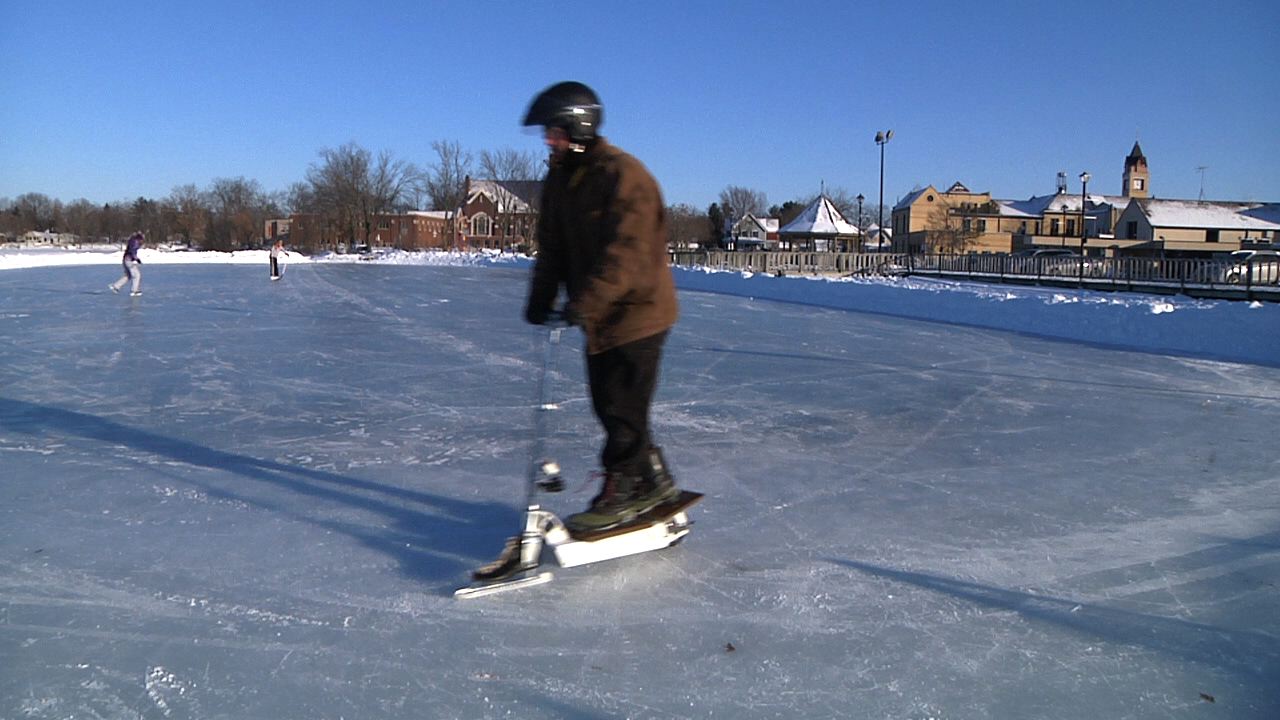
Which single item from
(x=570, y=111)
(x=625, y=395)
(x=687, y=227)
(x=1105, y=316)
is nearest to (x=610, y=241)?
(x=570, y=111)

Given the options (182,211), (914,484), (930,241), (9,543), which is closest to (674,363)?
(914,484)

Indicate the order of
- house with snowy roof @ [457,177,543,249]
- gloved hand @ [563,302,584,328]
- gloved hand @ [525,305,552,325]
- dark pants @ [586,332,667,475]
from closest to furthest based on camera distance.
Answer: gloved hand @ [563,302,584,328] < dark pants @ [586,332,667,475] < gloved hand @ [525,305,552,325] < house with snowy roof @ [457,177,543,249]

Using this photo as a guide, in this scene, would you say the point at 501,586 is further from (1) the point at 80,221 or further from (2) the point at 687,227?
(1) the point at 80,221

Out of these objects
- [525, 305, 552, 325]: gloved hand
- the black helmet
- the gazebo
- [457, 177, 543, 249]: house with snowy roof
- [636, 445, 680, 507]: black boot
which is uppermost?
[457, 177, 543, 249]: house with snowy roof

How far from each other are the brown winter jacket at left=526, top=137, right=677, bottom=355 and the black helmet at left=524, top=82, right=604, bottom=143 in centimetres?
8

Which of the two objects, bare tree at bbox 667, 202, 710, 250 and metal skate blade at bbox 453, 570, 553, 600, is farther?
bare tree at bbox 667, 202, 710, 250

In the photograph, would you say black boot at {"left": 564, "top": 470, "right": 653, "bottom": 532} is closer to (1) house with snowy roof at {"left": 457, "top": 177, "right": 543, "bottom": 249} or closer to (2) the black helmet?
(2) the black helmet

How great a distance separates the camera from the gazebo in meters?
55.4

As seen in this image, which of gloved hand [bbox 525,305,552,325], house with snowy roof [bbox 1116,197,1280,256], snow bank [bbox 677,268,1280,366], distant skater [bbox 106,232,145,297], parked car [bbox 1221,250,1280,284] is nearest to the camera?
gloved hand [bbox 525,305,552,325]

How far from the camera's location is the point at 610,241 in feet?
9.99

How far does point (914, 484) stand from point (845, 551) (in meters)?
1.22

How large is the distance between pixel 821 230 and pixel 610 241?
2122 inches

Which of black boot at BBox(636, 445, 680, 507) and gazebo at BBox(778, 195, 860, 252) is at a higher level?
gazebo at BBox(778, 195, 860, 252)

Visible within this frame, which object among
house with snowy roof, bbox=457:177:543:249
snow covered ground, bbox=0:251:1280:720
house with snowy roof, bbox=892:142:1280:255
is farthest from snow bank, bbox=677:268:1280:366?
house with snowy roof, bbox=457:177:543:249
